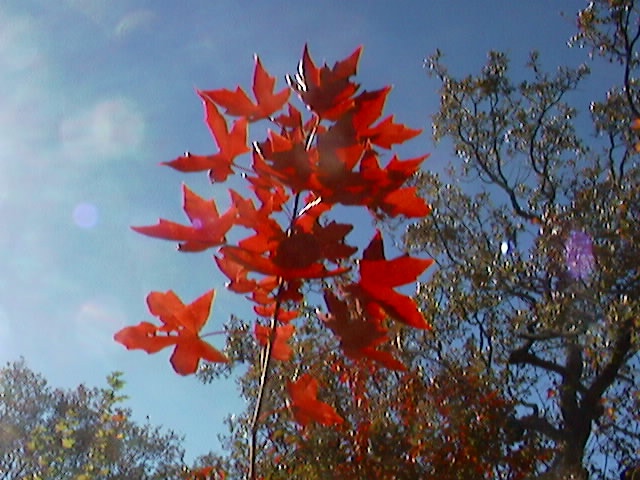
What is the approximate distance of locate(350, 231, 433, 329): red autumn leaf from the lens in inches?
28.5

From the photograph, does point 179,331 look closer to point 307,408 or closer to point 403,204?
point 307,408

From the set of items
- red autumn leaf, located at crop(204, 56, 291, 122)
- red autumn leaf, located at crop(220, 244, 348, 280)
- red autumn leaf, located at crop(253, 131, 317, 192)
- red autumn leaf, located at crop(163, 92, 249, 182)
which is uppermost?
red autumn leaf, located at crop(204, 56, 291, 122)

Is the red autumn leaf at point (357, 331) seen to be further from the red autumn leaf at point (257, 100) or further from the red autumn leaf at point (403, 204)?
the red autumn leaf at point (257, 100)

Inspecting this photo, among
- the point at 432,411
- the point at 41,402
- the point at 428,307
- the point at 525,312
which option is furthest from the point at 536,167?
the point at 41,402

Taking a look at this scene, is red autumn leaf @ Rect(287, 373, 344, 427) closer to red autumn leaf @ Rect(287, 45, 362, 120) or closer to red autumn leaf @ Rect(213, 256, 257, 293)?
red autumn leaf @ Rect(213, 256, 257, 293)

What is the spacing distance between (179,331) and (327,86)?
0.33 m

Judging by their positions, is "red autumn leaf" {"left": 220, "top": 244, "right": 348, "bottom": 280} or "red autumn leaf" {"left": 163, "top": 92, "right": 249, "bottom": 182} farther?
"red autumn leaf" {"left": 163, "top": 92, "right": 249, "bottom": 182}

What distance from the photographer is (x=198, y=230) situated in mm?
721

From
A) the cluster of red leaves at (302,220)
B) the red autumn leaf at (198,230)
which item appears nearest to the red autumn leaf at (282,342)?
the cluster of red leaves at (302,220)

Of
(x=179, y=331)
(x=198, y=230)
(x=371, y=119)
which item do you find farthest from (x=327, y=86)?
(x=179, y=331)

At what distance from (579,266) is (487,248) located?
3.28 m

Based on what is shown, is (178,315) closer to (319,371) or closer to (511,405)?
(319,371)

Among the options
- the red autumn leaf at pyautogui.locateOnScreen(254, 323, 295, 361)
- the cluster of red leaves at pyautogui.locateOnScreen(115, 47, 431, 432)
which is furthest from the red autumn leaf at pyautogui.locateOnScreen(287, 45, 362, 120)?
the red autumn leaf at pyautogui.locateOnScreen(254, 323, 295, 361)

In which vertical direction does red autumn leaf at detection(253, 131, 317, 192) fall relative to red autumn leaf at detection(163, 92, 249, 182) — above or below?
below
